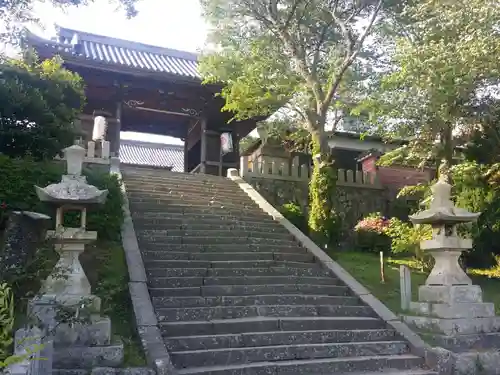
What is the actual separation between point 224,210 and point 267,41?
15.8ft

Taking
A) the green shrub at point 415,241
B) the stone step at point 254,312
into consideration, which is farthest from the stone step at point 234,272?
the green shrub at point 415,241

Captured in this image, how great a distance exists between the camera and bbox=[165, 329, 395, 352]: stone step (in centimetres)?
624

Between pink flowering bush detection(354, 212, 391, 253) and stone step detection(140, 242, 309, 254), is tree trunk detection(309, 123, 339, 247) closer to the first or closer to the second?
pink flowering bush detection(354, 212, 391, 253)

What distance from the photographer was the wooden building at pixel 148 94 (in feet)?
51.2

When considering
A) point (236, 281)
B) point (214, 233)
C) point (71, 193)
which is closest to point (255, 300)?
point (236, 281)

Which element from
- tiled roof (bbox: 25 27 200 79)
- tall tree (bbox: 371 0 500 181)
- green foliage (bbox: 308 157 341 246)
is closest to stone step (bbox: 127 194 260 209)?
green foliage (bbox: 308 157 341 246)

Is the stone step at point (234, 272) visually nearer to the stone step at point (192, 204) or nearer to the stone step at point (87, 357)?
the stone step at point (87, 357)

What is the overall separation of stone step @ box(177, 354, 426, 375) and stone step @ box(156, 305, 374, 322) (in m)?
1.13

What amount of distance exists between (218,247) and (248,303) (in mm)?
2168

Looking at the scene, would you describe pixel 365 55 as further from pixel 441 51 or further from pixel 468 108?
pixel 441 51

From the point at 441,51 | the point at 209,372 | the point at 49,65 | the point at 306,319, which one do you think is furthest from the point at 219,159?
the point at 209,372

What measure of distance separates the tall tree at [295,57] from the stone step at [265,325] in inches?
186

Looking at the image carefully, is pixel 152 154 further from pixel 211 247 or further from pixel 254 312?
pixel 254 312

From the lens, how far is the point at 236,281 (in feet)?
27.2
